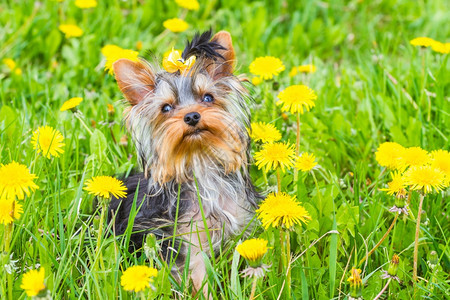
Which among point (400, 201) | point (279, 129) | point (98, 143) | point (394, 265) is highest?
point (400, 201)

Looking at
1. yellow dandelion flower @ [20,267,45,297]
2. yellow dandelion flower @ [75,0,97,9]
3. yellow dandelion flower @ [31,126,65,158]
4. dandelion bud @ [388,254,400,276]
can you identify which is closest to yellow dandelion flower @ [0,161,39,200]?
yellow dandelion flower @ [20,267,45,297]

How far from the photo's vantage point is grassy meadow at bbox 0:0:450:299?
10.1 feet

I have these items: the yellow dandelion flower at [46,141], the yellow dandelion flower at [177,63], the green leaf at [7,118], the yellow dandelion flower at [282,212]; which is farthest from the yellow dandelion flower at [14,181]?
the green leaf at [7,118]

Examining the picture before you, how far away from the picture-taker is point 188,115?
322cm

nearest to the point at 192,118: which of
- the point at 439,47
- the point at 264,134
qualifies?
the point at 264,134

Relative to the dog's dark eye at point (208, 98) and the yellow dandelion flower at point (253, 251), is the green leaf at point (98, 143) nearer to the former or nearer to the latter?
the dog's dark eye at point (208, 98)

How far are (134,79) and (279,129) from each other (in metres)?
1.40

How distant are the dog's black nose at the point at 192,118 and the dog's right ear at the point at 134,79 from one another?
17.3 inches

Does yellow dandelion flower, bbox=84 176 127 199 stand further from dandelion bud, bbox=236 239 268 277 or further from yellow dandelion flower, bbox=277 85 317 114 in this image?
yellow dandelion flower, bbox=277 85 317 114

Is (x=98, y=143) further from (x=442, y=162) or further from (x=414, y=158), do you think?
(x=442, y=162)

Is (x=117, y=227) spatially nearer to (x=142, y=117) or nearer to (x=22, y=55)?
(x=142, y=117)

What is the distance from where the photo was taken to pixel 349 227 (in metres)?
3.50

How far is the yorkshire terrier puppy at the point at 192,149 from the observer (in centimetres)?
336

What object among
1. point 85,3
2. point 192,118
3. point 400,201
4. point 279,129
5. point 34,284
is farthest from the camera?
point 85,3
